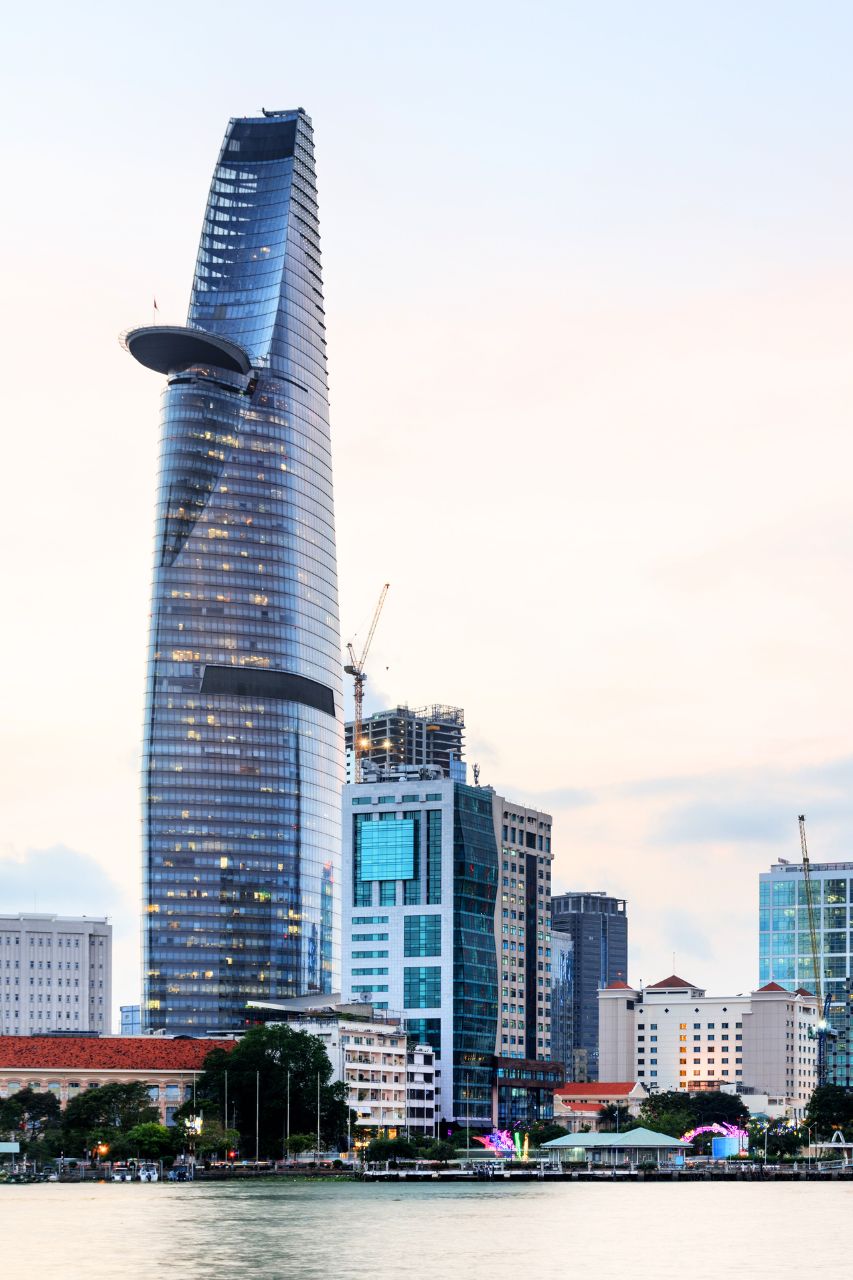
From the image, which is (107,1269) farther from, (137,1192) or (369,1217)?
(137,1192)

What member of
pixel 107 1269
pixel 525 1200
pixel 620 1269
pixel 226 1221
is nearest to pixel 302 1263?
pixel 107 1269

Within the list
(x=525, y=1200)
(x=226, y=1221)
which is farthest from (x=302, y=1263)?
(x=525, y=1200)

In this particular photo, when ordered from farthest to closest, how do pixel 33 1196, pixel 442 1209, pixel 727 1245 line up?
1. pixel 33 1196
2. pixel 442 1209
3. pixel 727 1245

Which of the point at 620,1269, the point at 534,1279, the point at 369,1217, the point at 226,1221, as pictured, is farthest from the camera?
the point at 369,1217

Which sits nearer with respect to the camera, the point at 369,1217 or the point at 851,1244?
the point at 851,1244

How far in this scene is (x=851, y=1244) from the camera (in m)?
139

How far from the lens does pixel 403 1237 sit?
139m

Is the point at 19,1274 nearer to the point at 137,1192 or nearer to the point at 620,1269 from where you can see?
the point at 620,1269

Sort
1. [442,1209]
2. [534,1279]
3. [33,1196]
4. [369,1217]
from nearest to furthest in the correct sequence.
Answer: [534,1279]
[369,1217]
[442,1209]
[33,1196]

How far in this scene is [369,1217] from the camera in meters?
160

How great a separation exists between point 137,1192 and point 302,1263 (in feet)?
285

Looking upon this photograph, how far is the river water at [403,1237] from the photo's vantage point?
116375 mm

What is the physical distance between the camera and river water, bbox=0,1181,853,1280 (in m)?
116

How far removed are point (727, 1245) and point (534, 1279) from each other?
30696mm
